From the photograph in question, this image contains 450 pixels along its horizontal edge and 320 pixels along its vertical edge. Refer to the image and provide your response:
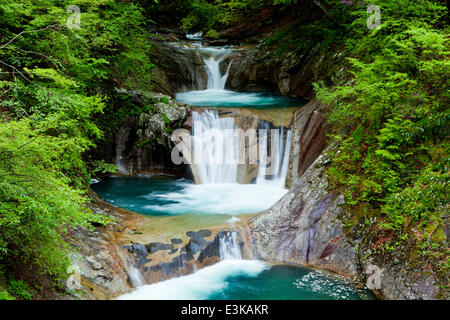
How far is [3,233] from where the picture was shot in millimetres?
4262

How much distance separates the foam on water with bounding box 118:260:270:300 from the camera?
604 cm

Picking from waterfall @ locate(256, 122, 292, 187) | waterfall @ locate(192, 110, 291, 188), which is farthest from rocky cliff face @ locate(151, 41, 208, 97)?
waterfall @ locate(256, 122, 292, 187)

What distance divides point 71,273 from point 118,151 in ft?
26.7

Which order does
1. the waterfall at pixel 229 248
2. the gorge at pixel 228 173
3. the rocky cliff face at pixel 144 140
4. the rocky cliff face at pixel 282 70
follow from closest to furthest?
the gorge at pixel 228 173, the waterfall at pixel 229 248, the rocky cliff face at pixel 144 140, the rocky cliff face at pixel 282 70

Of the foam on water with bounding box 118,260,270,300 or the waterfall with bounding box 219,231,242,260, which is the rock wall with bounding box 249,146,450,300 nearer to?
the waterfall with bounding box 219,231,242,260

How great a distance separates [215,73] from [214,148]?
244 inches

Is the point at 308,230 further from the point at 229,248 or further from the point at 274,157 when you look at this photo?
the point at 274,157

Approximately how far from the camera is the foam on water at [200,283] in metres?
6.04

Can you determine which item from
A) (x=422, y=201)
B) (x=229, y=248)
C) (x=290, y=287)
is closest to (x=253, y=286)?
(x=290, y=287)

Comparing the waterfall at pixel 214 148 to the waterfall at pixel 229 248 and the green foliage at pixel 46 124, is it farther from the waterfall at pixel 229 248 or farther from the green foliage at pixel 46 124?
the waterfall at pixel 229 248

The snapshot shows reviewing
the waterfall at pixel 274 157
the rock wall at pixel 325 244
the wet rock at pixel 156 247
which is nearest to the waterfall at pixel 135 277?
the wet rock at pixel 156 247

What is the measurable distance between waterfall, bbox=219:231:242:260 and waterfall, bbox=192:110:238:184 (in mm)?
4183

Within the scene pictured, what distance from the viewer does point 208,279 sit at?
664 centimetres
